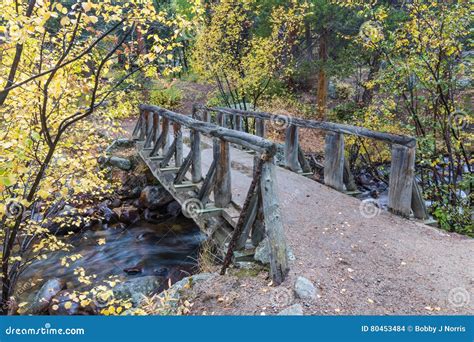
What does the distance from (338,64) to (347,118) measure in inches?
97.7

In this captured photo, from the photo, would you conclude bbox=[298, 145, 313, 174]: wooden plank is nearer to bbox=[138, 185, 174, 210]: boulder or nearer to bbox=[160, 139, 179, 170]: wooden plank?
bbox=[160, 139, 179, 170]: wooden plank

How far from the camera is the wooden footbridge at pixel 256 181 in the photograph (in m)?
4.34

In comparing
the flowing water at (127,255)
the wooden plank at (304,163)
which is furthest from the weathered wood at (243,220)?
the wooden plank at (304,163)

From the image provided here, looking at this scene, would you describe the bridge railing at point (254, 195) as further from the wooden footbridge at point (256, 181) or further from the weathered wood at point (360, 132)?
the weathered wood at point (360, 132)

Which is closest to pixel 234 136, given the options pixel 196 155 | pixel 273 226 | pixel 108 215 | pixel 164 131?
pixel 273 226

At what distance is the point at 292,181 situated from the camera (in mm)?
7840

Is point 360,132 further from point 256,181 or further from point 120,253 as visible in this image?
point 120,253

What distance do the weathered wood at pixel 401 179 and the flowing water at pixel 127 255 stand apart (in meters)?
3.86

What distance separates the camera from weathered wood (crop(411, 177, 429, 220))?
19.2 ft

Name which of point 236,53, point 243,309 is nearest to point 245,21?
point 236,53

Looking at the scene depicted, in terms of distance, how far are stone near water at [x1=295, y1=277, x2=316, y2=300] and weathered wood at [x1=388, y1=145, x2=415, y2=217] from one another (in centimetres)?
263

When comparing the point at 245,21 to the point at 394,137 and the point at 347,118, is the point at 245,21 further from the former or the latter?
the point at 394,137

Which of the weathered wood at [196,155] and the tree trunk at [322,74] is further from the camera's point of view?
the tree trunk at [322,74]

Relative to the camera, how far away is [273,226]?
4238mm
